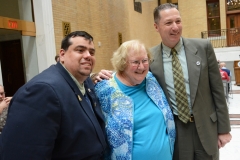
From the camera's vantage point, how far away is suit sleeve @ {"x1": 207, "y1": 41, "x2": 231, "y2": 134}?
6.44 ft

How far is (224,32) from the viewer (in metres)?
15.1

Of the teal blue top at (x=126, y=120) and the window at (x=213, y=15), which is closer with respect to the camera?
the teal blue top at (x=126, y=120)

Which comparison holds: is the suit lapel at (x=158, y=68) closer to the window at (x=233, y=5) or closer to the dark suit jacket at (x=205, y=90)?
the dark suit jacket at (x=205, y=90)

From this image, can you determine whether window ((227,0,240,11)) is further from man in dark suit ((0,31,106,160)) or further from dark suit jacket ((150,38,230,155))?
man in dark suit ((0,31,106,160))

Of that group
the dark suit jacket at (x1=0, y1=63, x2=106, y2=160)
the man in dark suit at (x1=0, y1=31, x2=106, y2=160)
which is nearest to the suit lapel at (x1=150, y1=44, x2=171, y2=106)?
the man in dark suit at (x1=0, y1=31, x2=106, y2=160)

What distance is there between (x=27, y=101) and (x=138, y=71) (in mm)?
852

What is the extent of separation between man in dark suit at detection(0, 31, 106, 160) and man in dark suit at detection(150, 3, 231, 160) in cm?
69

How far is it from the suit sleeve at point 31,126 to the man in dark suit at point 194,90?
1030 millimetres

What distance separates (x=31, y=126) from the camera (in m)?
1.16

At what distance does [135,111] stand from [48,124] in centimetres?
77

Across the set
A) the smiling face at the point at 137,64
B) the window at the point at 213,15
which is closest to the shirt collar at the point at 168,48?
the smiling face at the point at 137,64

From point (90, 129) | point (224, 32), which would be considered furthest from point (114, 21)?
point (90, 129)

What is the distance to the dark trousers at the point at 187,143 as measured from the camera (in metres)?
1.92

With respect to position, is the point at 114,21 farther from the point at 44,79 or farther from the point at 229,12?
the point at 44,79
